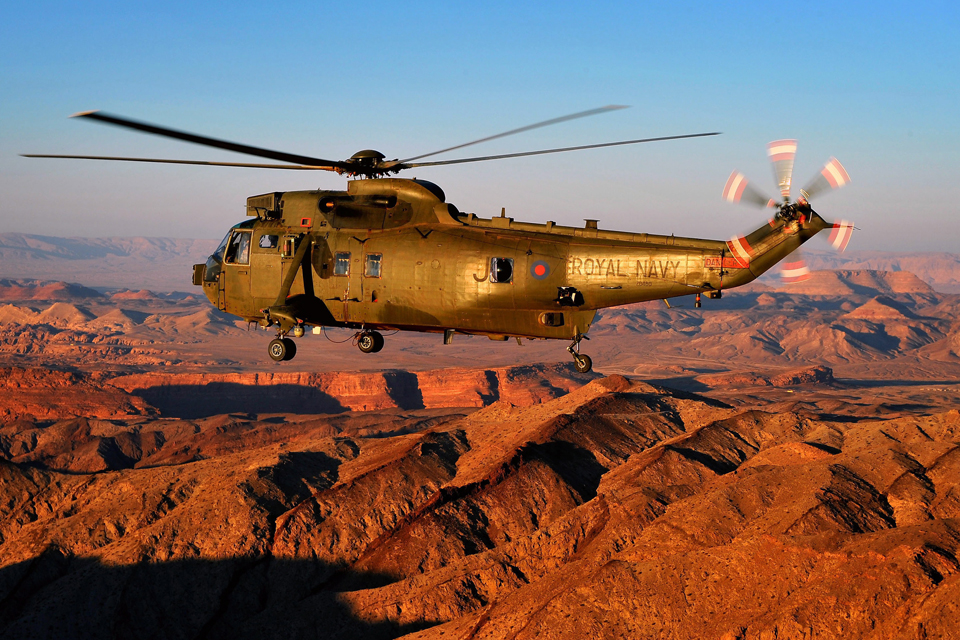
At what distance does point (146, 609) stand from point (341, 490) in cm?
1193

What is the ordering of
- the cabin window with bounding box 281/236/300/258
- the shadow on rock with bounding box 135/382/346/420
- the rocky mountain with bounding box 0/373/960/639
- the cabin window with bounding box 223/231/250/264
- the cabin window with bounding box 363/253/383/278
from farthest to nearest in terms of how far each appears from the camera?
the shadow on rock with bounding box 135/382/346/420
the rocky mountain with bounding box 0/373/960/639
the cabin window with bounding box 223/231/250/264
the cabin window with bounding box 281/236/300/258
the cabin window with bounding box 363/253/383/278

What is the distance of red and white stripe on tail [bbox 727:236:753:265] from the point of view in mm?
19891

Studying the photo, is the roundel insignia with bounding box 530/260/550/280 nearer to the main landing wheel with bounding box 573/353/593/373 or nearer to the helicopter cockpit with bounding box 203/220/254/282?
the main landing wheel with bounding box 573/353/593/373

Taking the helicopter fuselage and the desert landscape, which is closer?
the helicopter fuselage

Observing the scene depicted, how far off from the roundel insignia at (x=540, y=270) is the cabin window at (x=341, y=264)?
4.88 metres

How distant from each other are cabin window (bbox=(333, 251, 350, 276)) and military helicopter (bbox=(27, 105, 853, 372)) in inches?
1.0

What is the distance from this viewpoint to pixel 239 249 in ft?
79.9

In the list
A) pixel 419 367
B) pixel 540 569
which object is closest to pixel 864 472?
pixel 540 569

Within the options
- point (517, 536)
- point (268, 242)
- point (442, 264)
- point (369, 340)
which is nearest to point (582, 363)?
point (442, 264)

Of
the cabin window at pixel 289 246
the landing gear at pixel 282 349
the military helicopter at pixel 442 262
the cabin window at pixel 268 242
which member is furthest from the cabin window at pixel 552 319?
the cabin window at pixel 268 242

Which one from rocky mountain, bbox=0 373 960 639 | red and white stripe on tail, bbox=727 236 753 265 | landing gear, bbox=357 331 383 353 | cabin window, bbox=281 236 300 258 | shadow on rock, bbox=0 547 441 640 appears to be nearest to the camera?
red and white stripe on tail, bbox=727 236 753 265

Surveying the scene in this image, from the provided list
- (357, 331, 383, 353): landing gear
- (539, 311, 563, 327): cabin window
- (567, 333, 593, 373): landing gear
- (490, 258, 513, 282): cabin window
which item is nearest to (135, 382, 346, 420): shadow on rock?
(357, 331, 383, 353): landing gear

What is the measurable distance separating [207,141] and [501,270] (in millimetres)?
7439

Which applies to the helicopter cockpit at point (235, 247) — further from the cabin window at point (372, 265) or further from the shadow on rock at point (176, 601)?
the shadow on rock at point (176, 601)
